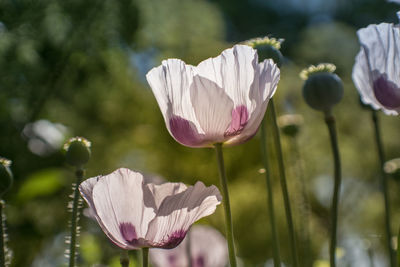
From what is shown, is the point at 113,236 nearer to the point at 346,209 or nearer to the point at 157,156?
the point at 157,156

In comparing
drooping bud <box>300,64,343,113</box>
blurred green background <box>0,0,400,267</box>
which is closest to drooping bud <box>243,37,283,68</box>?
drooping bud <box>300,64,343,113</box>

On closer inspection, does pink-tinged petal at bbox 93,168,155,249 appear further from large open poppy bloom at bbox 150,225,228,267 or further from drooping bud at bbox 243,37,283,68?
large open poppy bloom at bbox 150,225,228,267

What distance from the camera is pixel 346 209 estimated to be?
1797mm

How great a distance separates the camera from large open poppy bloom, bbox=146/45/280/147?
28 centimetres

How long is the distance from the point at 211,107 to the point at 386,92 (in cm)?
9

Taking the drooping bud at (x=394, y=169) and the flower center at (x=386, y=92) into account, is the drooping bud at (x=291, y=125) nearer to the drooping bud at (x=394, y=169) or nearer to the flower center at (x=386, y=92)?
the drooping bud at (x=394, y=169)

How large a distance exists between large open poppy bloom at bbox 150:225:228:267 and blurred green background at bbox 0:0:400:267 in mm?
523

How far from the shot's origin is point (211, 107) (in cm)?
28

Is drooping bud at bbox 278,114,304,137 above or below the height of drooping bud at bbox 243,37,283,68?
above

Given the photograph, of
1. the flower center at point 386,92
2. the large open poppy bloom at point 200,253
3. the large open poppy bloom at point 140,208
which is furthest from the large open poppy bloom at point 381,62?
the large open poppy bloom at point 200,253

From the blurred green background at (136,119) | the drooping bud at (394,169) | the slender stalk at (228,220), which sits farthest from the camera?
the blurred green background at (136,119)

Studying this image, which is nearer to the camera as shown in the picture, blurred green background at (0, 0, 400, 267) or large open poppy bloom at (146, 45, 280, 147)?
large open poppy bloom at (146, 45, 280, 147)

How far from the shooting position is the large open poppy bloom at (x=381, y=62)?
0.92 ft

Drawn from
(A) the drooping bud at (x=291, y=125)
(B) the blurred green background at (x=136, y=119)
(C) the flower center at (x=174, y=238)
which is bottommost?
(C) the flower center at (x=174, y=238)
